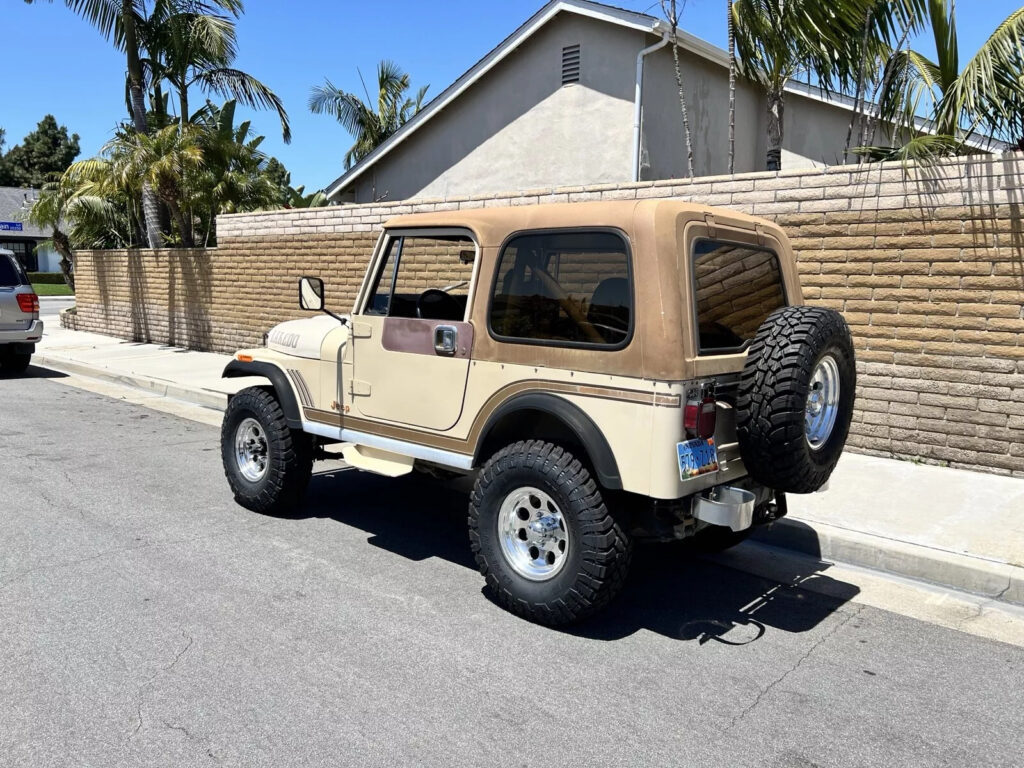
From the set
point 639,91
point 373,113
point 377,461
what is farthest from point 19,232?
point 377,461

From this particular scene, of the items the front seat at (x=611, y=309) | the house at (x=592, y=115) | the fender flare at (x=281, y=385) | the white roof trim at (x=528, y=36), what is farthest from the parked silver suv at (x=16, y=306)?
the front seat at (x=611, y=309)

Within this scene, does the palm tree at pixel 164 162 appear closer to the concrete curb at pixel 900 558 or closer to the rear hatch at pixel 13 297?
the rear hatch at pixel 13 297

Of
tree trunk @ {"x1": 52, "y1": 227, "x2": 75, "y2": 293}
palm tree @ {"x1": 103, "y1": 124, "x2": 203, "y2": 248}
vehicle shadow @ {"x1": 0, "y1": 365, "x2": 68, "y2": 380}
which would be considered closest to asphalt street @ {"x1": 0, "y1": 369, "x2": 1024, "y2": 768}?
vehicle shadow @ {"x1": 0, "y1": 365, "x2": 68, "y2": 380}

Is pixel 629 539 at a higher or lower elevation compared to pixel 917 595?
higher

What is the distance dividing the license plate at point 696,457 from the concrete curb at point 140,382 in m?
7.75

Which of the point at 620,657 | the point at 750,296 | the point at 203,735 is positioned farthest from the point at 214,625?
the point at 750,296

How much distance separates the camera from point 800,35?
8188 millimetres

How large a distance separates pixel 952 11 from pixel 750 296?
5.26 m

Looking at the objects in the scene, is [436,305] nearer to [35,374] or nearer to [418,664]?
[418,664]

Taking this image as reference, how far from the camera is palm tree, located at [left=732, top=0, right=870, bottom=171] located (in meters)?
7.86

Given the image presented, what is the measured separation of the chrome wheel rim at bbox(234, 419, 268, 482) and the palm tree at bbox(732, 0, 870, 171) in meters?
6.40

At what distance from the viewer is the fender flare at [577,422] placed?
386 cm

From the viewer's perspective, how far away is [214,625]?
157 inches

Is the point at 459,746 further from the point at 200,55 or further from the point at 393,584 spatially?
the point at 200,55
